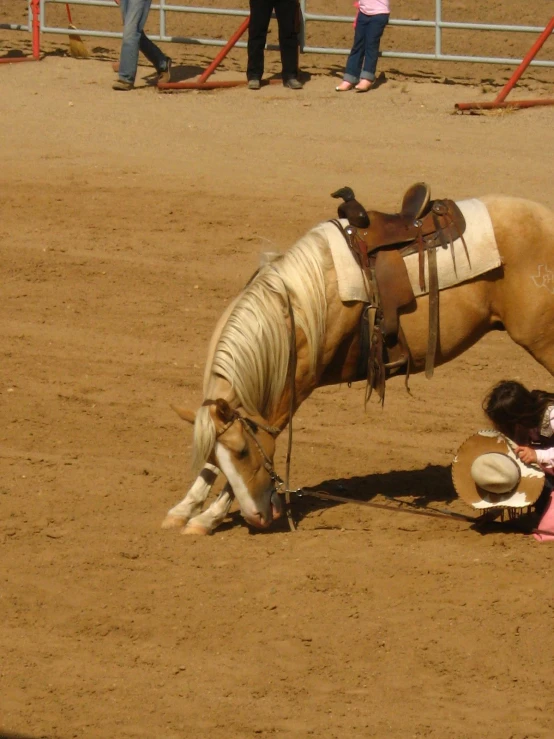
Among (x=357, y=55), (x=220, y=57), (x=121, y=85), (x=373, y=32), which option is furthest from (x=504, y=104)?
(x=121, y=85)

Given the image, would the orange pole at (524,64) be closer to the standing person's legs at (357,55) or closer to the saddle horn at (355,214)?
the standing person's legs at (357,55)

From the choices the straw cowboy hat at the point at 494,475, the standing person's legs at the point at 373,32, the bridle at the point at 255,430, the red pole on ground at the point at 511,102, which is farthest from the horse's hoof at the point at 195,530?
the standing person's legs at the point at 373,32

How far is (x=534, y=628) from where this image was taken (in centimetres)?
454

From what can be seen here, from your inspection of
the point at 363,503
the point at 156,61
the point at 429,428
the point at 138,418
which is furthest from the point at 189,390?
the point at 156,61

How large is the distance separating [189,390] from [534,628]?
3.50 metres

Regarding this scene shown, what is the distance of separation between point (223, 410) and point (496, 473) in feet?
4.29

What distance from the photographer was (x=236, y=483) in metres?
5.33

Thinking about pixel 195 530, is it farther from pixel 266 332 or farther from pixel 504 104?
pixel 504 104

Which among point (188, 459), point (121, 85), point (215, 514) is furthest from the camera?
point (121, 85)

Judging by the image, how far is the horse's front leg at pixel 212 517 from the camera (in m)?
5.57

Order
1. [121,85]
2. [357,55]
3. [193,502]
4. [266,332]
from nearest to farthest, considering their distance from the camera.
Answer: [266,332]
[193,502]
[357,55]
[121,85]

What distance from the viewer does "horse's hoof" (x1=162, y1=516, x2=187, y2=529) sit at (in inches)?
223

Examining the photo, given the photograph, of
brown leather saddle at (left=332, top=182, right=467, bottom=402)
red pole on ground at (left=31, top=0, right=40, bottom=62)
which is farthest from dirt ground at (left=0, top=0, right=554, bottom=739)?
red pole on ground at (left=31, top=0, right=40, bottom=62)

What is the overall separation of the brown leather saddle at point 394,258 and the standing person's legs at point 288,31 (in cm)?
787
